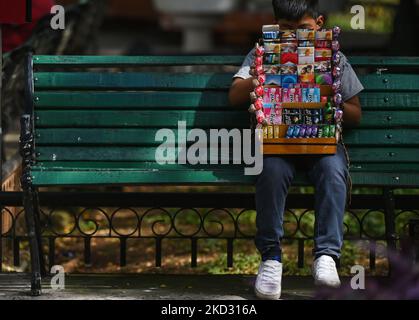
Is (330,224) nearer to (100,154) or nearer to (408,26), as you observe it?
(100,154)

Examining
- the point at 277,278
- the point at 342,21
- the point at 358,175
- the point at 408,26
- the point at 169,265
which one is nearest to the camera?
the point at 277,278

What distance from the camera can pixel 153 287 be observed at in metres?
5.52

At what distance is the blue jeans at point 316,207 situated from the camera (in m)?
5.05

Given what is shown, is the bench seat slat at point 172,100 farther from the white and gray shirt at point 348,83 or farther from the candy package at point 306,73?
the candy package at point 306,73

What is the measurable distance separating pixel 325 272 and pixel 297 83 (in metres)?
0.94

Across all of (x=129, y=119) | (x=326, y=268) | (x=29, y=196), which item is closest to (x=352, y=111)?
(x=326, y=268)

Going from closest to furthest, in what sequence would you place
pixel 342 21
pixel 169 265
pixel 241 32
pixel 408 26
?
pixel 169 265, pixel 408 26, pixel 241 32, pixel 342 21

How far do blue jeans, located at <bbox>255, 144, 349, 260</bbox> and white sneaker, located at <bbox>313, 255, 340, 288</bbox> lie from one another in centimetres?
4

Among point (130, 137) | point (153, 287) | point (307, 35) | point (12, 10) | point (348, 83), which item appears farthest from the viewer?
point (12, 10)

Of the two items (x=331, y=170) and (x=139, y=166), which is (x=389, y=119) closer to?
(x=331, y=170)

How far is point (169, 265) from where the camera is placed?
713cm

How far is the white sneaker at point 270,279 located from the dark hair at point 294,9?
1200 mm
